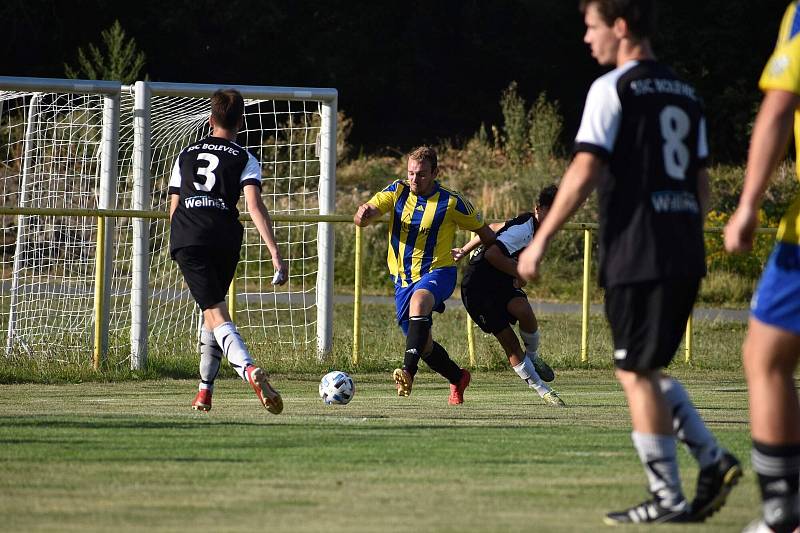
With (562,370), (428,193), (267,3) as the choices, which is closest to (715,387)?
(562,370)

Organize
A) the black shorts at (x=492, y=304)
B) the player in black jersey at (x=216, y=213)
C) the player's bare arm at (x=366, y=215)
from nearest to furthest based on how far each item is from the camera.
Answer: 1. the player in black jersey at (x=216, y=213)
2. the player's bare arm at (x=366, y=215)
3. the black shorts at (x=492, y=304)

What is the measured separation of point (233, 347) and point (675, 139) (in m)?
4.08

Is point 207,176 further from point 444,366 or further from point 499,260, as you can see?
point 499,260

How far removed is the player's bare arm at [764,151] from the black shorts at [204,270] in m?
4.80

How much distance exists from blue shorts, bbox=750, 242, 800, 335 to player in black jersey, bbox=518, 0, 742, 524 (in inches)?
17.2

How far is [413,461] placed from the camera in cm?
668

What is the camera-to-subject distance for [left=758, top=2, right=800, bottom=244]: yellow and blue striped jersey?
174 inches

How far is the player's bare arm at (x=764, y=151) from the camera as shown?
4.39 metres

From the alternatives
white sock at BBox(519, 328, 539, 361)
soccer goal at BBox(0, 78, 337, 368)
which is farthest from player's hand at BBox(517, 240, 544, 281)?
soccer goal at BBox(0, 78, 337, 368)

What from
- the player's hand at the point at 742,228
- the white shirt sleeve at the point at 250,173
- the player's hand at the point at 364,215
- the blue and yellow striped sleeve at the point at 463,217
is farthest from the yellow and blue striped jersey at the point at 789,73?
the blue and yellow striped sleeve at the point at 463,217

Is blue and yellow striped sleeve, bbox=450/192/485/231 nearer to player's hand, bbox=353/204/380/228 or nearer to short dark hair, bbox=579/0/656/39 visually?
player's hand, bbox=353/204/380/228

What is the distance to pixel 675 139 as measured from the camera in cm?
515

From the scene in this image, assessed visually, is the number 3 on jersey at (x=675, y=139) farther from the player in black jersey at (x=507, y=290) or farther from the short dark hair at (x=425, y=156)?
the player in black jersey at (x=507, y=290)

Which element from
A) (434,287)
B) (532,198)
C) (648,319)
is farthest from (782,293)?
(532,198)
